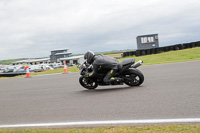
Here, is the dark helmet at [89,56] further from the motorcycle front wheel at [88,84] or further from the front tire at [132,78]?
the front tire at [132,78]

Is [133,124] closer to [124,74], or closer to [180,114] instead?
[180,114]

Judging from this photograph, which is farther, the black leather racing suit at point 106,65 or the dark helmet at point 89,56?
the dark helmet at point 89,56

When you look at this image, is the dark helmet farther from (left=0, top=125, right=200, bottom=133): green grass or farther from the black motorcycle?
(left=0, top=125, right=200, bottom=133): green grass

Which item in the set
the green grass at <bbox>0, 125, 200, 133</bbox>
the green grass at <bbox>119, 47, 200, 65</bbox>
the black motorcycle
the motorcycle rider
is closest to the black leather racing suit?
the motorcycle rider

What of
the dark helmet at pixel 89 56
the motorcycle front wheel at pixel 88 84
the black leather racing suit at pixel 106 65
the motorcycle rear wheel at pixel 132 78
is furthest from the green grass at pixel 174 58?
the dark helmet at pixel 89 56

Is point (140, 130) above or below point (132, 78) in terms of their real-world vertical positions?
below

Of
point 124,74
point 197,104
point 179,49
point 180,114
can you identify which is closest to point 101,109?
point 180,114

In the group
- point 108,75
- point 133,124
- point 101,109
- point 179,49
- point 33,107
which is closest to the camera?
point 133,124

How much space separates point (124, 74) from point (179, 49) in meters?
22.6

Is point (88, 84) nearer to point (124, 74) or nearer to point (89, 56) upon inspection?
point (89, 56)

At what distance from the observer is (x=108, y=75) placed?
7.45 meters

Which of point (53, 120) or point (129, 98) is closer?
point (53, 120)

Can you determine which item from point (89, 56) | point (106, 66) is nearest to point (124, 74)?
point (106, 66)

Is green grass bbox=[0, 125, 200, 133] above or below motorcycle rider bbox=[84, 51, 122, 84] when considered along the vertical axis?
below
